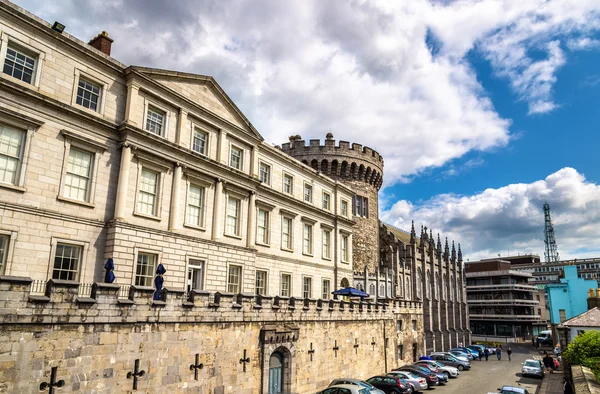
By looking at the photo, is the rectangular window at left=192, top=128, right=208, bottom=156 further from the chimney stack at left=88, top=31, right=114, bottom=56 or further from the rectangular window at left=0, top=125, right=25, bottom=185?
the rectangular window at left=0, top=125, right=25, bottom=185

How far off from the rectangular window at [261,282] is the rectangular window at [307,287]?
4739 mm

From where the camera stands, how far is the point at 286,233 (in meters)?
32.9

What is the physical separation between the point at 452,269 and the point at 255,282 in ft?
172

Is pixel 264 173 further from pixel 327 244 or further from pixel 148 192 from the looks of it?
pixel 148 192

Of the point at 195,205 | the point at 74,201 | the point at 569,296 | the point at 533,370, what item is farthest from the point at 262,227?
the point at 569,296

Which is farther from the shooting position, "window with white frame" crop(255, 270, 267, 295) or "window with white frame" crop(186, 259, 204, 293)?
"window with white frame" crop(255, 270, 267, 295)

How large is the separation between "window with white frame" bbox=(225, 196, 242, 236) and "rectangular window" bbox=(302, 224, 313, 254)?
880cm

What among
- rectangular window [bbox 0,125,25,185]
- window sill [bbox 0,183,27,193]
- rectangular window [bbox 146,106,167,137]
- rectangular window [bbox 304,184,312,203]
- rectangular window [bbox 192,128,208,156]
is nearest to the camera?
window sill [bbox 0,183,27,193]

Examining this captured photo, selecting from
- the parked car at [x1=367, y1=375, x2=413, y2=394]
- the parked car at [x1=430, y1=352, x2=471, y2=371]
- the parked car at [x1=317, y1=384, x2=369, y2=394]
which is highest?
the parked car at [x1=317, y1=384, x2=369, y2=394]

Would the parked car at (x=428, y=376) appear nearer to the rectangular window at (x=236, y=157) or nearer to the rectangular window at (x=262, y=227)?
the rectangular window at (x=262, y=227)

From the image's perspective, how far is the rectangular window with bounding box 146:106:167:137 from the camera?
22658 millimetres

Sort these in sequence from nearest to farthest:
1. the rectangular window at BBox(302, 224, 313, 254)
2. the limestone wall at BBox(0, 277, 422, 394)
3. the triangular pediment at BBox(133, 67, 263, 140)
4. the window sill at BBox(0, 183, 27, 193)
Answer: the limestone wall at BBox(0, 277, 422, 394)
the window sill at BBox(0, 183, 27, 193)
the triangular pediment at BBox(133, 67, 263, 140)
the rectangular window at BBox(302, 224, 313, 254)

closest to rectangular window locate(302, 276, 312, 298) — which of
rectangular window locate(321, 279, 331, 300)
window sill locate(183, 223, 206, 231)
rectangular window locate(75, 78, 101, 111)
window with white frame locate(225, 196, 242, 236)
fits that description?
rectangular window locate(321, 279, 331, 300)

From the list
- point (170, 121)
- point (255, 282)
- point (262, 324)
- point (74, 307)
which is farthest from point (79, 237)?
point (255, 282)
